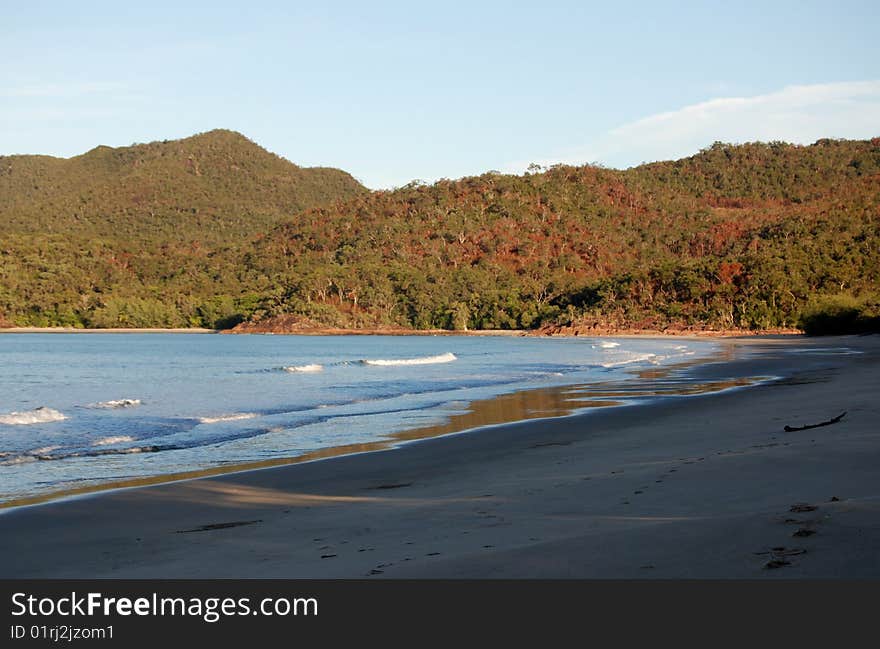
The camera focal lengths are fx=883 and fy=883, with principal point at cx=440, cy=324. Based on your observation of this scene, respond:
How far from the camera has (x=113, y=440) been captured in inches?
588

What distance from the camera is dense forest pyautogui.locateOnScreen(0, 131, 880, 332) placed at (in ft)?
356

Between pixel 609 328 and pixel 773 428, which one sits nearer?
pixel 773 428

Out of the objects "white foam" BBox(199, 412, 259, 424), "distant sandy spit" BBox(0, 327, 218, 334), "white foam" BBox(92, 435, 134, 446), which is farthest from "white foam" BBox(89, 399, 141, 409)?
"distant sandy spit" BBox(0, 327, 218, 334)

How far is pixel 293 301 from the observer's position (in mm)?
137250

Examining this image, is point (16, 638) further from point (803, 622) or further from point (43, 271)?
point (43, 271)

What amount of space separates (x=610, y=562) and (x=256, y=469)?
7358 mm

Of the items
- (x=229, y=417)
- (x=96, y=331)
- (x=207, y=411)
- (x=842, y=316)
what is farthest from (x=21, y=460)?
(x=96, y=331)

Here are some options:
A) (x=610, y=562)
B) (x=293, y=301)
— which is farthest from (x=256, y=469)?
(x=293, y=301)

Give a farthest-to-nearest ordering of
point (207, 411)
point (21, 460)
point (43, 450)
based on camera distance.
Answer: point (207, 411) → point (43, 450) → point (21, 460)

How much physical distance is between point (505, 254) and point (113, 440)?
14482 cm

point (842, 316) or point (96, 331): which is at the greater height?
point (96, 331)

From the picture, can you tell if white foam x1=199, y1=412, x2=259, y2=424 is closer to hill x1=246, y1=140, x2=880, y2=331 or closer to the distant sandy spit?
hill x1=246, y1=140, x2=880, y2=331

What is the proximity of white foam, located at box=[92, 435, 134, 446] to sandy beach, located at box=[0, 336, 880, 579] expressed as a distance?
15.4 ft

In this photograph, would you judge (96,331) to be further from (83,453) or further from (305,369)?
(83,453)
